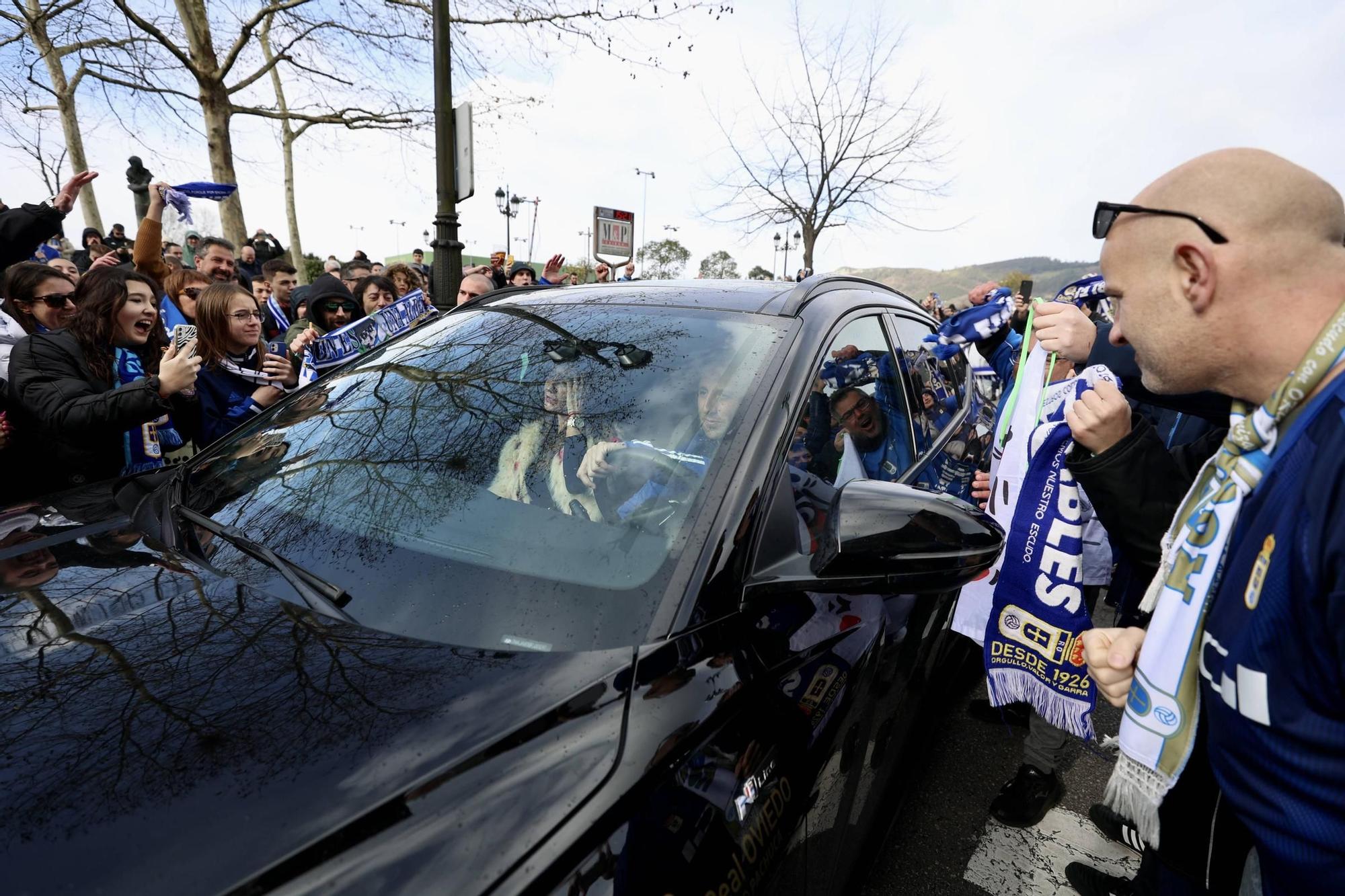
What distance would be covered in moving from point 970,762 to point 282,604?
2672 millimetres

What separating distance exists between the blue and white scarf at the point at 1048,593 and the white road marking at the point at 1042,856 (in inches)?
19.4

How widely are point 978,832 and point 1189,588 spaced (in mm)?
1678

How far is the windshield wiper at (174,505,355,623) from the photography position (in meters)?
1.20

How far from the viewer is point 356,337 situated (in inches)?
139

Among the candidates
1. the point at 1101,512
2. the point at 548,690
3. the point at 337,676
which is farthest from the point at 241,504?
the point at 1101,512

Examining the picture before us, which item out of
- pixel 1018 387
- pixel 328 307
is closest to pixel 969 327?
pixel 1018 387

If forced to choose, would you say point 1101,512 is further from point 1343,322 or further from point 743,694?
point 743,694

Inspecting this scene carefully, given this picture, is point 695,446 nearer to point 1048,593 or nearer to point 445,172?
point 1048,593

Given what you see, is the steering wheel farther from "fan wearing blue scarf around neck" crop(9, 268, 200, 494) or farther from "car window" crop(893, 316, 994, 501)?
"fan wearing blue scarf around neck" crop(9, 268, 200, 494)

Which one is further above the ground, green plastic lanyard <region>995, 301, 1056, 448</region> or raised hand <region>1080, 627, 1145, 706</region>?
green plastic lanyard <region>995, 301, 1056, 448</region>

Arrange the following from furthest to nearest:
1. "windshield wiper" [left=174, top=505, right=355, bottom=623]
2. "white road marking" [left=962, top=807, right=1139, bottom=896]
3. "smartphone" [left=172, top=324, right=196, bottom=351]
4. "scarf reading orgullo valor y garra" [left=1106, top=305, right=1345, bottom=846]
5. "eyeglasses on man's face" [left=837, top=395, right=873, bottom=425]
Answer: "smartphone" [left=172, top=324, right=196, bottom=351] < "white road marking" [left=962, top=807, right=1139, bottom=896] < "eyeglasses on man's face" [left=837, top=395, right=873, bottom=425] < "windshield wiper" [left=174, top=505, right=355, bottom=623] < "scarf reading orgullo valor y garra" [left=1106, top=305, right=1345, bottom=846]

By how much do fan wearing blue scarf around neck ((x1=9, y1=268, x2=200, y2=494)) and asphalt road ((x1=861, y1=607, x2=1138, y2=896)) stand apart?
2.94 m

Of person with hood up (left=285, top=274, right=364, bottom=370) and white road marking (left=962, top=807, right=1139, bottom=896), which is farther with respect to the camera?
person with hood up (left=285, top=274, right=364, bottom=370)

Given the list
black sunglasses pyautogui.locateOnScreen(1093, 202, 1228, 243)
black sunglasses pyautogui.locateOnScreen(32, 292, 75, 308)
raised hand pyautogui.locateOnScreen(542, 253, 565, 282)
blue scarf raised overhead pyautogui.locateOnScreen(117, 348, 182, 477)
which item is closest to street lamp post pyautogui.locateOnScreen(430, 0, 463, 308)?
raised hand pyautogui.locateOnScreen(542, 253, 565, 282)
